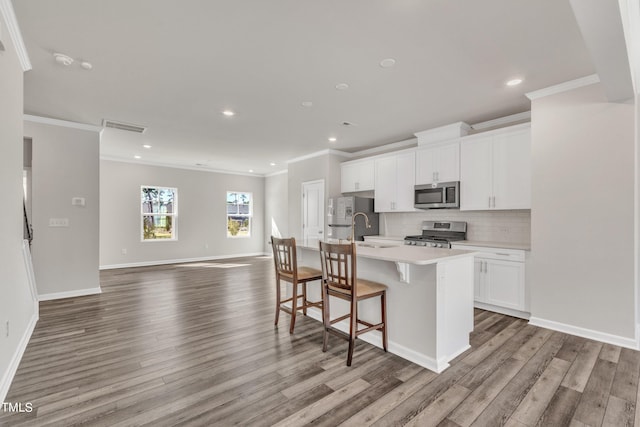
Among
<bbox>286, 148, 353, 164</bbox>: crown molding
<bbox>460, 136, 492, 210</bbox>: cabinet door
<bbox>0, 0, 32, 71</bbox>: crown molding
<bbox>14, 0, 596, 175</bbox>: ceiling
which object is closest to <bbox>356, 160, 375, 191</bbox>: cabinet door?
<bbox>286, 148, 353, 164</bbox>: crown molding

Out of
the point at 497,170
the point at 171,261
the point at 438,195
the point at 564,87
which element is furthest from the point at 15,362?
the point at 171,261

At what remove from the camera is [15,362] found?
94.9 inches

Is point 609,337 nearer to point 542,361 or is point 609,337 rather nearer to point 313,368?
point 542,361

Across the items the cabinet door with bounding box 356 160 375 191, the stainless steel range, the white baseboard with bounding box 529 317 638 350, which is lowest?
the white baseboard with bounding box 529 317 638 350

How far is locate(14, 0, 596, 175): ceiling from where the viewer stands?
7.02 ft

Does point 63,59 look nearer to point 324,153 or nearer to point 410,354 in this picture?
point 410,354

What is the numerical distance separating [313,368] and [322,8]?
2.67 metres

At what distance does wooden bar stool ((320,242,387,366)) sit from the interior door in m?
3.48

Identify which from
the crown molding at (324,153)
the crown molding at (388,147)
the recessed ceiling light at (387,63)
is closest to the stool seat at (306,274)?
the recessed ceiling light at (387,63)

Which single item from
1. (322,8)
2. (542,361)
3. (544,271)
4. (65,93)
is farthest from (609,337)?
→ (65,93)

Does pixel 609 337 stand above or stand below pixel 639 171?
below

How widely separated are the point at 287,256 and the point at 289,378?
4.10 feet

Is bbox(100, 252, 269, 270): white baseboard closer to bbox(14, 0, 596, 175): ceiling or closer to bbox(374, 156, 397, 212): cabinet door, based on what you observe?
bbox(14, 0, 596, 175): ceiling

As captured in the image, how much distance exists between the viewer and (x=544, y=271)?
335 cm
